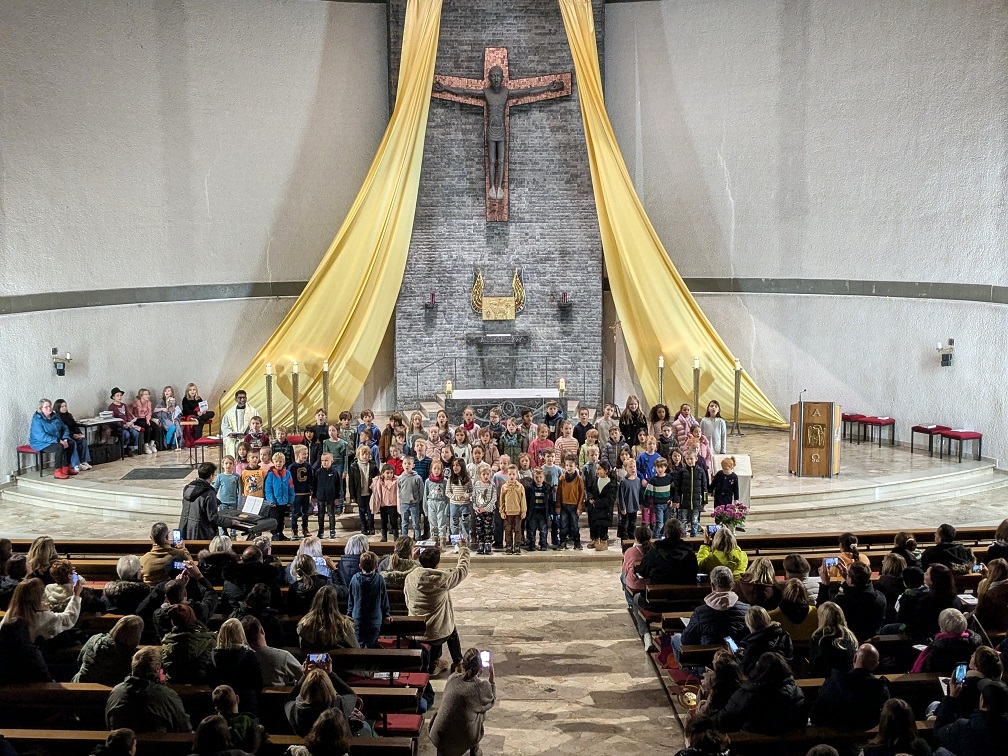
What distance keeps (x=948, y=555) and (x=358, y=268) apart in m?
10.4

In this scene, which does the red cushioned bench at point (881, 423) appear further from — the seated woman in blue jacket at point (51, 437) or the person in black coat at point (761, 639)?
the seated woman in blue jacket at point (51, 437)

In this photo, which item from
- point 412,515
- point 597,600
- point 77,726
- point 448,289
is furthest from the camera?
point 448,289

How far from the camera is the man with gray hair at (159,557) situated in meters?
8.02

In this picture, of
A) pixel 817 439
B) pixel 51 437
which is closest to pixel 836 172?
pixel 817 439

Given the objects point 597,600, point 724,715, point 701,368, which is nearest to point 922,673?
point 724,715

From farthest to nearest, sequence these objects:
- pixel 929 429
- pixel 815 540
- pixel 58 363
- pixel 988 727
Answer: pixel 929 429 → pixel 58 363 → pixel 815 540 → pixel 988 727

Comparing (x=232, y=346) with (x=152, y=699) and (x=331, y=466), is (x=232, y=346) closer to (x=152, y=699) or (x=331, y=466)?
(x=331, y=466)

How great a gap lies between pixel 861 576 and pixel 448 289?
11.0m

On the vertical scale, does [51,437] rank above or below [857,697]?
Result: above

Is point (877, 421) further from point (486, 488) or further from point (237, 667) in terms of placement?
point (237, 667)

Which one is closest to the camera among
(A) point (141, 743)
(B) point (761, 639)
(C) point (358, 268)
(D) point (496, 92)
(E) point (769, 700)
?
(A) point (141, 743)

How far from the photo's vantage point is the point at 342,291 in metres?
16.3

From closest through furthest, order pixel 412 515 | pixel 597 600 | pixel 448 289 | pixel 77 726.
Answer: pixel 77 726
pixel 597 600
pixel 412 515
pixel 448 289

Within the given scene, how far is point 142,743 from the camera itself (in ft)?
17.9
